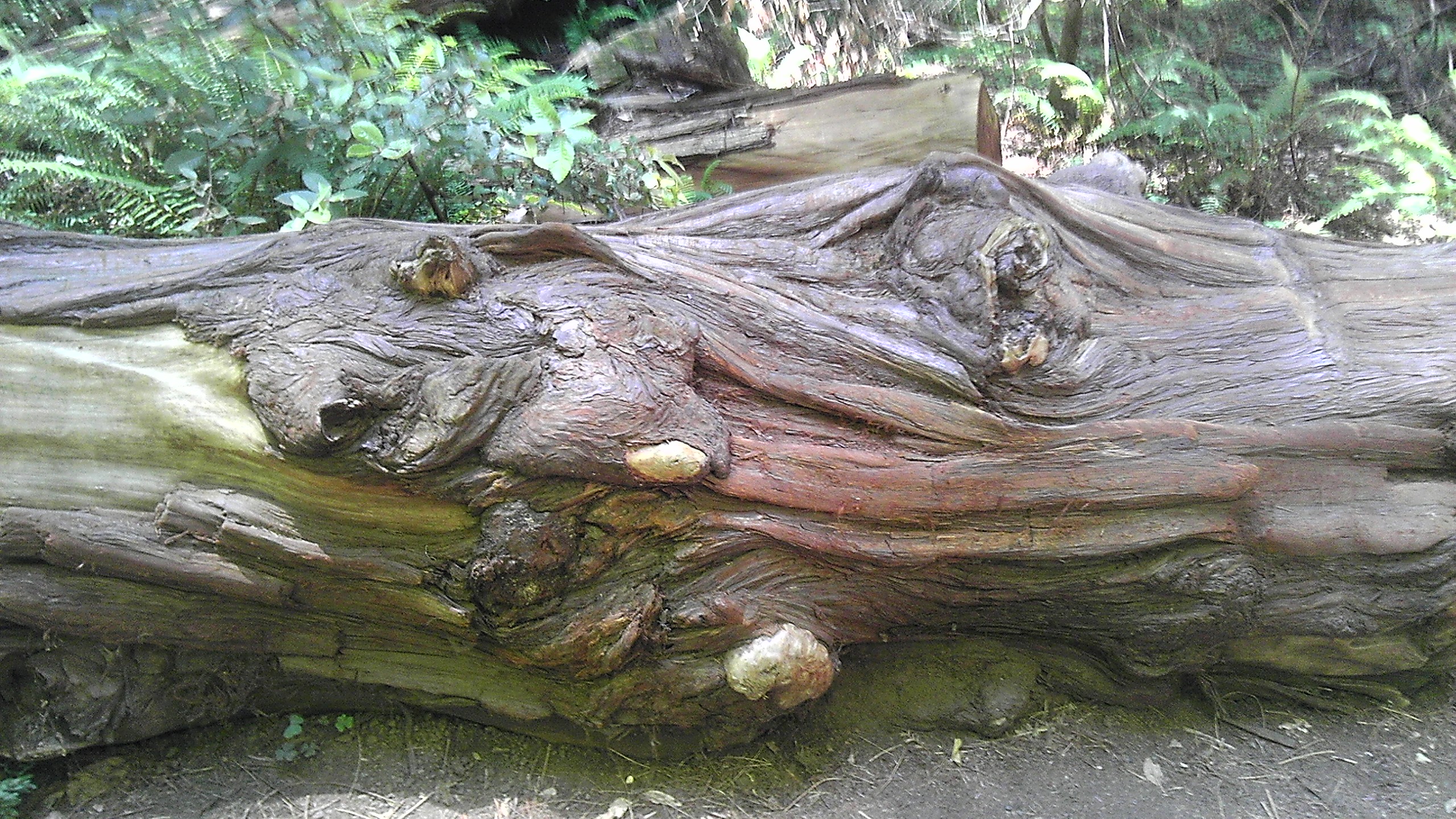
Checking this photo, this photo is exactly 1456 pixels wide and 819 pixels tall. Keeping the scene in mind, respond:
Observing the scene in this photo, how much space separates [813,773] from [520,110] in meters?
2.87

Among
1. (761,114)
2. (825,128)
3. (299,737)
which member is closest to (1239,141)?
(825,128)

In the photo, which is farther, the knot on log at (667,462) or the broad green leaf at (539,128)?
the broad green leaf at (539,128)

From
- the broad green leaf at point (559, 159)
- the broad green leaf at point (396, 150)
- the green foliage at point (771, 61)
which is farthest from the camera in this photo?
the green foliage at point (771, 61)

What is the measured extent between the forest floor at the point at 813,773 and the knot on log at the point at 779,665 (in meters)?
0.41

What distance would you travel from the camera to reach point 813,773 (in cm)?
269

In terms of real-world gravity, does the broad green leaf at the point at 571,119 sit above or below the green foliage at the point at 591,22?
below

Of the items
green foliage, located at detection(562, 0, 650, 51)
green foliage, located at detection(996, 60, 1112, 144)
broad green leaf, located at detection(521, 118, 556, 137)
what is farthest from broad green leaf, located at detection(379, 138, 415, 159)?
green foliage, located at detection(996, 60, 1112, 144)

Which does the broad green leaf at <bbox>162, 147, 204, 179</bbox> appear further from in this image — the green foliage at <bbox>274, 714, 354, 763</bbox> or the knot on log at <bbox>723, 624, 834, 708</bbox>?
the knot on log at <bbox>723, 624, 834, 708</bbox>

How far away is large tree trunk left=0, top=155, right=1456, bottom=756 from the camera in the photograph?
2.30 meters

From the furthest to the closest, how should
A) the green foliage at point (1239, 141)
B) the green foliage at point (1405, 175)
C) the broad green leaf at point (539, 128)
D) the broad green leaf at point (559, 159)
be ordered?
1. the green foliage at point (1239, 141)
2. the green foliage at point (1405, 175)
3. the broad green leaf at point (539, 128)
4. the broad green leaf at point (559, 159)

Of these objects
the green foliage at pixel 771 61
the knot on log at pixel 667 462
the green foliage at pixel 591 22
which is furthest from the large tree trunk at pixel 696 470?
the green foliage at pixel 591 22

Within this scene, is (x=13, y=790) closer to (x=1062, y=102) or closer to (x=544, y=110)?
(x=544, y=110)

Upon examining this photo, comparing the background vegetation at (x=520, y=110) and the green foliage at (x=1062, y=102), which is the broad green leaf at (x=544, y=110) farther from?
the green foliage at (x=1062, y=102)

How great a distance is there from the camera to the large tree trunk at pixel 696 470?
2305mm
